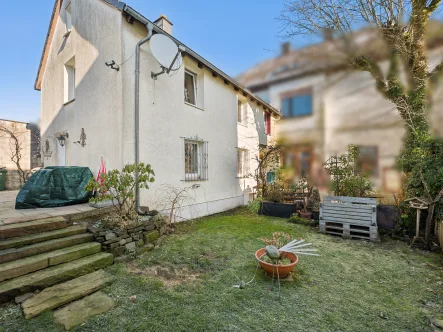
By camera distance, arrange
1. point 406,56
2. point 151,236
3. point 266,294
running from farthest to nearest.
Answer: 1. point 406,56
2. point 151,236
3. point 266,294

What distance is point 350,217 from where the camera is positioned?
5020mm

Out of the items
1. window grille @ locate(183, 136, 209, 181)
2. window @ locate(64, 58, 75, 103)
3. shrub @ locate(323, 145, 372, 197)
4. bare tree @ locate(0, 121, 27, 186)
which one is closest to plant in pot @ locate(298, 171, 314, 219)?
shrub @ locate(323, 145, 372, 197)

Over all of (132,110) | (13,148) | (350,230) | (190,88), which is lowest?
(350,230)

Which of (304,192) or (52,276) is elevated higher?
(304,192)

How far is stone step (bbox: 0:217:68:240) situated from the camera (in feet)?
10.4

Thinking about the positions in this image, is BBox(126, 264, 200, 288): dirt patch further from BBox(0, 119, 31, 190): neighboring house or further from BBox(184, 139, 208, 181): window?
BBox(0, 119, 31, 190): neighboring house

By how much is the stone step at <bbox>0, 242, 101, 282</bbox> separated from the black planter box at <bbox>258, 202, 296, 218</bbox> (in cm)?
530

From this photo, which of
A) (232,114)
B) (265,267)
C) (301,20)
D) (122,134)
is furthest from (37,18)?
(265,267)

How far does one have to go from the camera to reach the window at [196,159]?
6.75m

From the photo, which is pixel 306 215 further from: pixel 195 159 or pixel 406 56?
pixel 406 56

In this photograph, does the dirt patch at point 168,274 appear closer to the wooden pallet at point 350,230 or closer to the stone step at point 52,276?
the stone step at point 52,276

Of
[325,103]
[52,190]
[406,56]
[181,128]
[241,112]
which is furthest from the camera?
[241,112]

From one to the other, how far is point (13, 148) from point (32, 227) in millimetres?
10918

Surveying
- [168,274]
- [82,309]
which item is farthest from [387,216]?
[82,309]
